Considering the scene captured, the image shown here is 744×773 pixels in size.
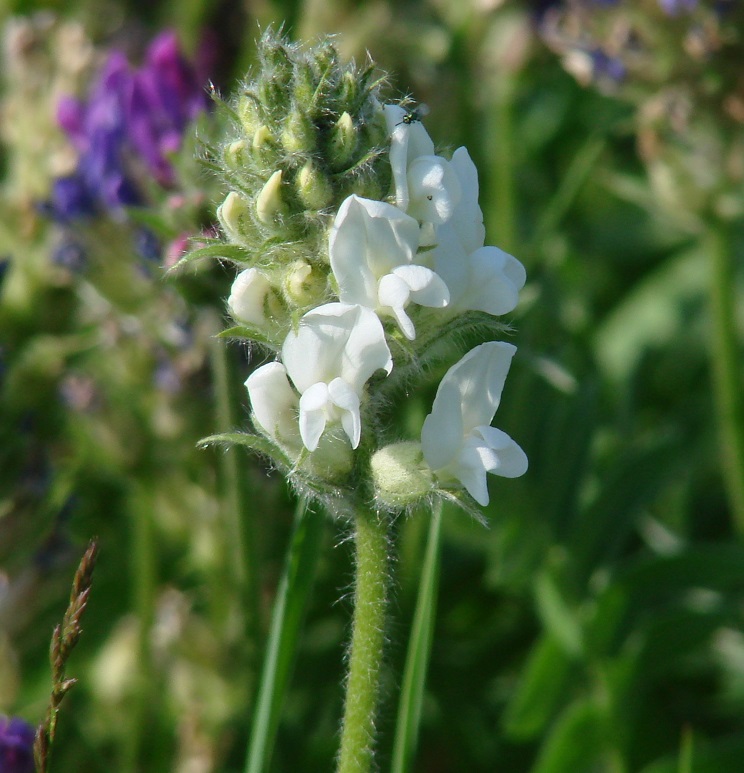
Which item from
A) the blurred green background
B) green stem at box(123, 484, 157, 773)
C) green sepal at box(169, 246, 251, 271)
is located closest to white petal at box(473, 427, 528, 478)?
green sepal at box(169, 246, 251, 271)

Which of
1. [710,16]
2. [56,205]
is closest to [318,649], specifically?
[56,205]

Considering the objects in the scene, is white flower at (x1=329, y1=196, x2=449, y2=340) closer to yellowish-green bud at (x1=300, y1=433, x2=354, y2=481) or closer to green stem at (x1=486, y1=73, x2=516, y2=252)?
yellowish-green bud at (x1=300, y1=433, x2=354, y2=481)

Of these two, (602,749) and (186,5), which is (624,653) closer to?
Answer: (602,749)

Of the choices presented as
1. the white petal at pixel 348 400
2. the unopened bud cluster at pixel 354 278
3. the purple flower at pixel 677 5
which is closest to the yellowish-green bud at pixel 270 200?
the unopened bud cluster at pixel 354 278

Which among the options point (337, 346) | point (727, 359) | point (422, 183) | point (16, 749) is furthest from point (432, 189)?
point (727, 359)

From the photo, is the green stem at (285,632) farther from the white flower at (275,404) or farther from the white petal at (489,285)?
the white petal at (489,285)

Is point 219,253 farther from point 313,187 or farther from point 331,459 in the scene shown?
point 331,459
